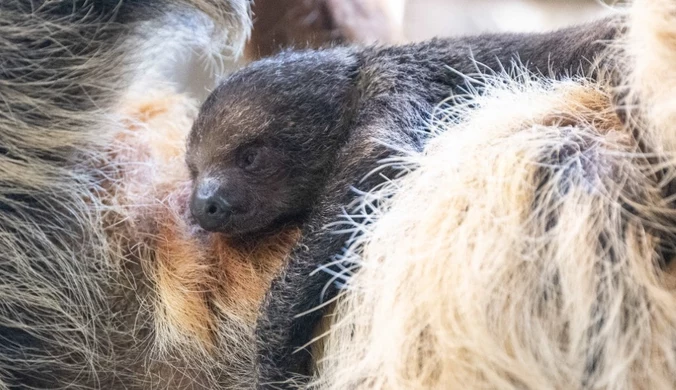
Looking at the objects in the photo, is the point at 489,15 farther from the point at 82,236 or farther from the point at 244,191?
the point at 82,236

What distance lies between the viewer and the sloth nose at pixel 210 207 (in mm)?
585

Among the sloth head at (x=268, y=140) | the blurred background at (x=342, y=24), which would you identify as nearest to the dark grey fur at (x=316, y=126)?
the sloth head at (x=268, y=140)

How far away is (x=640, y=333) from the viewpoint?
34 cm

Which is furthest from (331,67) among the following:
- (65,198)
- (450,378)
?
(450,378)

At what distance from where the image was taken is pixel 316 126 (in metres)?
0.64

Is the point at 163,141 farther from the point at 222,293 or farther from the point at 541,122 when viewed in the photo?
the point at 541,122

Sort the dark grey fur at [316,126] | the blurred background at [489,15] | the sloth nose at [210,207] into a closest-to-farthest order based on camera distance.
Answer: the dark grey fur at [316,126] < the sloth nose at [210,207] < the blurred background at [489,15]

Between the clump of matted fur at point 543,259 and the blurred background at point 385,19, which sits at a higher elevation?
the clump of matted fur at point 543,259

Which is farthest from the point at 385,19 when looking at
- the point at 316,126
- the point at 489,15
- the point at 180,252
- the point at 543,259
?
the point at 543,259

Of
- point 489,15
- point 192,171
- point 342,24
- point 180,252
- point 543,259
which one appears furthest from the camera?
point 489,15

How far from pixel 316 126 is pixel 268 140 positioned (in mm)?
51

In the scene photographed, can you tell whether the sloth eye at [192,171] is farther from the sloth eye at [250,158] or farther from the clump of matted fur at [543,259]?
the clump of matted fur at [543,259]

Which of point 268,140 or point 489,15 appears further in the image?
point 489,15

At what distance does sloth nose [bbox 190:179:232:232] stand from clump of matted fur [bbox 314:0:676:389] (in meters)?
0.20
